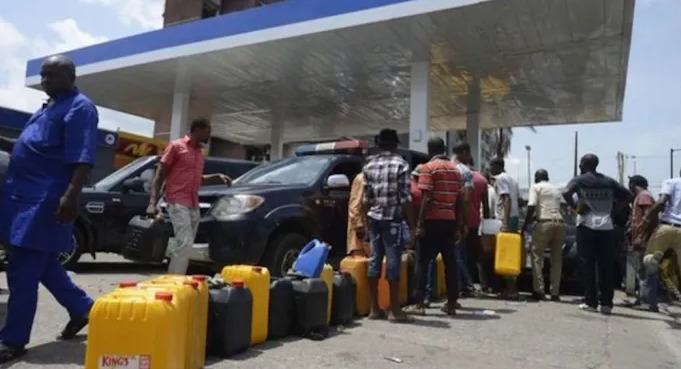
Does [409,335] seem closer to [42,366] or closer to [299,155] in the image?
[42,366]

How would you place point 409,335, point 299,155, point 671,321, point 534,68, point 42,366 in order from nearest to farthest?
1. point 42,366
2. point 409,335
3. point 671,321
4. point 299,155
5. point 534,68

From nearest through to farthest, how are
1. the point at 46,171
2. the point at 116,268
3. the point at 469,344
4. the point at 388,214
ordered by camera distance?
the point at 46,171 → the point at 469,344 → the point at 388,214 → the point at 116,268

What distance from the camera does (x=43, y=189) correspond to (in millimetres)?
3691

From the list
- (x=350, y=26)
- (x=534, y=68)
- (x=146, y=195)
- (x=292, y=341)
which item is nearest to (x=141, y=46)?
(x=350, y=26)

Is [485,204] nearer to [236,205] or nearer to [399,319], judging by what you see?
Answer: [399,319]

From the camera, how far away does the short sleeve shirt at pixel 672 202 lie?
6.50 metres

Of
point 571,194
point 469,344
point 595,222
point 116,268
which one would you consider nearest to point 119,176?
point 116,268

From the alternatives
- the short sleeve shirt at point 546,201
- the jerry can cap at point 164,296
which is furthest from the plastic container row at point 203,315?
the short sleeve shirt at point 546,201

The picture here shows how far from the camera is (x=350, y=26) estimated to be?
12.5 metres

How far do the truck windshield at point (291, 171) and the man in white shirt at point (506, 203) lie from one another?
227 centimetres

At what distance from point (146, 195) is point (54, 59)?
15.2 ft

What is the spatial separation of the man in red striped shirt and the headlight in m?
1.75

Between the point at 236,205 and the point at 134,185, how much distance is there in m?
2.52

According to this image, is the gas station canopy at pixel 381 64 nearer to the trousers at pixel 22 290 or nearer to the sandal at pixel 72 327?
the sandal at pixel 72 327
